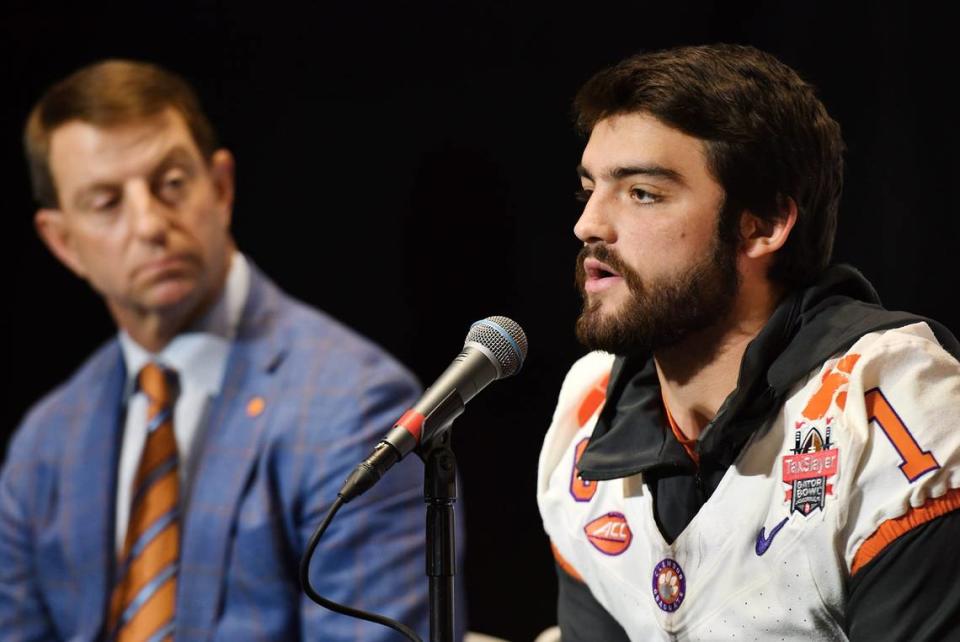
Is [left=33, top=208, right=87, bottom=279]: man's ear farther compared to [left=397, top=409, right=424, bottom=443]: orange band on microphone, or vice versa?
[left=33, top=208, right=87, bottom=279]: man's ear

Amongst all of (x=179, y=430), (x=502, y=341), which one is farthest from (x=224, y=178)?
(x=502, y=341)

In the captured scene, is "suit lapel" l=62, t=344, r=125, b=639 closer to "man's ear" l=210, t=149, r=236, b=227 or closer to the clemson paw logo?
"man's ear" l=210, t=149, r=236, b=227

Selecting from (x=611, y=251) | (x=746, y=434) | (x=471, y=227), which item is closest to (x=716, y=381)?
(x=746, y=434)

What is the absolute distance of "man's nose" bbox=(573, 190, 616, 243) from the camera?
2037 millimetres

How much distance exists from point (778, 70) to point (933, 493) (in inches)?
28.5

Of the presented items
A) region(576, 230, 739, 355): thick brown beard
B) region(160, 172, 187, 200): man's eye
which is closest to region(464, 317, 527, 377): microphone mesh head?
region(576, 230, 739, 355): thick brown beard

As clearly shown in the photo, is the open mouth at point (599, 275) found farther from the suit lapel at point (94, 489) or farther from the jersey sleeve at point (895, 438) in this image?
the suit lapel at point (94, 489)

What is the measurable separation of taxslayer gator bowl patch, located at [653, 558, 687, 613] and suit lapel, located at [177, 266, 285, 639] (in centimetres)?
127

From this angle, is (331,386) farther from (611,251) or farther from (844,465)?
(844,465)

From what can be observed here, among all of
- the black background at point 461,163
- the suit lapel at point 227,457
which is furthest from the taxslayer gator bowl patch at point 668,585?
the suit lapel at point 227,457

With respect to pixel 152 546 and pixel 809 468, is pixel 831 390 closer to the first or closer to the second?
pixel 809 468

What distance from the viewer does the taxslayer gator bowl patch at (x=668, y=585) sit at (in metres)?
2.01

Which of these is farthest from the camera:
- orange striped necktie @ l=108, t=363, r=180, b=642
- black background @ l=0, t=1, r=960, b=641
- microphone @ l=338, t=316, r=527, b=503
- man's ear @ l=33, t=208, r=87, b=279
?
man's ear @ l=33, t=208, r=87, b=279

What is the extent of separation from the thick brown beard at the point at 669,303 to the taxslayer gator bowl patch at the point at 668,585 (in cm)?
35
